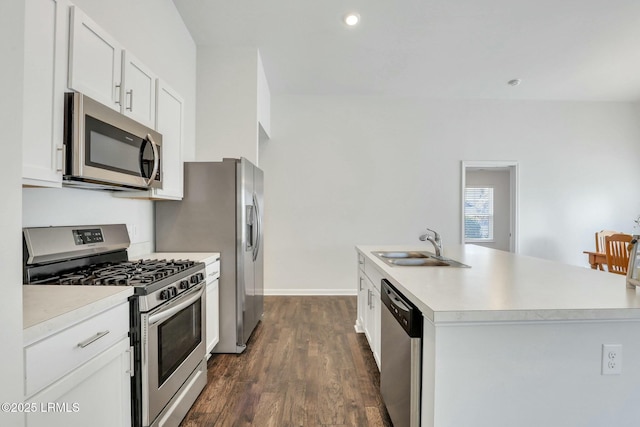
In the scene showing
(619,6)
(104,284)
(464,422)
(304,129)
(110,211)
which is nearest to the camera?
(464,422)

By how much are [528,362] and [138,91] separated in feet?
7.90

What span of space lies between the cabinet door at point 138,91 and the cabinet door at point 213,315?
127 cm

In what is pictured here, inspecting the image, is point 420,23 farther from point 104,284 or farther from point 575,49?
point 104,284

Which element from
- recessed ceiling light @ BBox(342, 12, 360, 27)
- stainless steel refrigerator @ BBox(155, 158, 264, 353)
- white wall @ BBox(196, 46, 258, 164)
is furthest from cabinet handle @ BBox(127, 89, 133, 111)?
recessed ceiling light @ BBox(342, 12, 360, 27)

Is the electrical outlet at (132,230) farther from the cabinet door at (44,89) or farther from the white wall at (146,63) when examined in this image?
the cabinet door at (44,89)

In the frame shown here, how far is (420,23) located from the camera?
10.1 ft

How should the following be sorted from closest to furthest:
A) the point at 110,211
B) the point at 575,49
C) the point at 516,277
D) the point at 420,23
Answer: the point at 516,277
the point at 110,211
the point at 420,23
the point at 575,49

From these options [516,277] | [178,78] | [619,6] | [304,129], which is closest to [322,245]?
[304,129]

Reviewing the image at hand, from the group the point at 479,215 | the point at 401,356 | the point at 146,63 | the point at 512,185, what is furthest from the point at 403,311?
the point at 479,215

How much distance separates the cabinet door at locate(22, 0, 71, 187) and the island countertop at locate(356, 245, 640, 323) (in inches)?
61.5

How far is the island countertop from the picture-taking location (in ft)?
3.73

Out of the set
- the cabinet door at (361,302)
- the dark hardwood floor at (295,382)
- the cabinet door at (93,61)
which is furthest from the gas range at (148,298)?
the cabinet door at (361,302)

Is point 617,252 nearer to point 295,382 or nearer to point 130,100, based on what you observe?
point 295,382

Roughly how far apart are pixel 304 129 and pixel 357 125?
81cm
